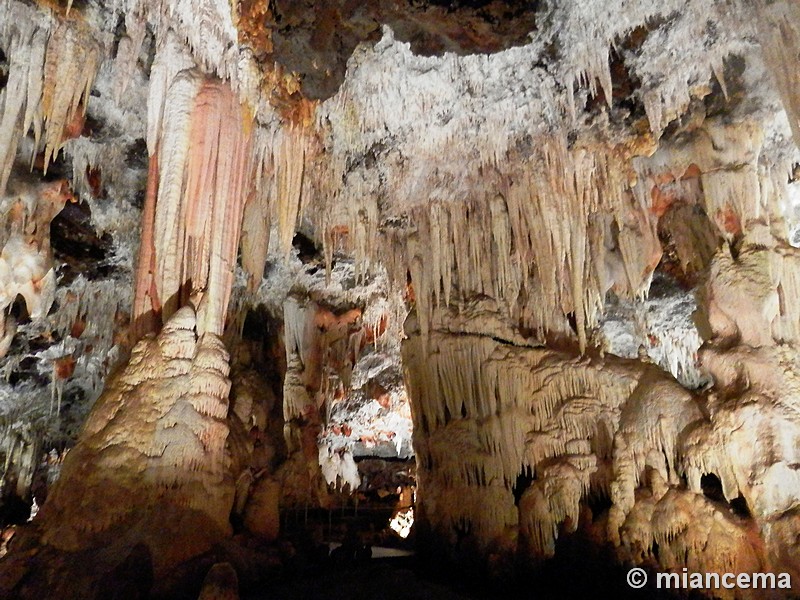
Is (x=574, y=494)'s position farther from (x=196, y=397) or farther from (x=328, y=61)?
(x=328, y=61)

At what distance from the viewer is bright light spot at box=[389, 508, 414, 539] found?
13.0 metres

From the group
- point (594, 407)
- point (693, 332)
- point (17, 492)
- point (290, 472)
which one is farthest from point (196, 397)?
point (17, 492)

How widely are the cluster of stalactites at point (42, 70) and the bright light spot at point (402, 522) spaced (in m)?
9.91

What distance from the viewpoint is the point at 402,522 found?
43.2 feet

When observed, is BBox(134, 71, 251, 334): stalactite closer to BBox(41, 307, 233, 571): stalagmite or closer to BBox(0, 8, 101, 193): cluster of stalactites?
BBox(41, 307, 233, 571): stalagmite

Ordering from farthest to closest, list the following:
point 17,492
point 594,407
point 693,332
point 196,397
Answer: point 17,492
point 693,332
point 594,407
point 196,397

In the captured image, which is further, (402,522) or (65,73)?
(402,522)

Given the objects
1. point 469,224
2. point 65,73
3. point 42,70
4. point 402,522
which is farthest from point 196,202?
point 402,522

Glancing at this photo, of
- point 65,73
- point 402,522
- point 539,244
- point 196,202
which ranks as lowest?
point 402,522

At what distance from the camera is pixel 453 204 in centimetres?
898

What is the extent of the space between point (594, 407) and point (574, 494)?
1.12m

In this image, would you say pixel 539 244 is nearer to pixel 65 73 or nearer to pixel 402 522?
pixel 65 73

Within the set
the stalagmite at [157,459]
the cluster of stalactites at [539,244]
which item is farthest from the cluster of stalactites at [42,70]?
the cluster of stalactites at [539,244]

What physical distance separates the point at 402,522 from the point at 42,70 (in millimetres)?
10854
